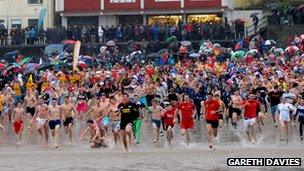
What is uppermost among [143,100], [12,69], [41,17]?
[41,17]

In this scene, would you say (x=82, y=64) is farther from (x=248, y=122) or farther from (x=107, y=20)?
(x=248, y=122)

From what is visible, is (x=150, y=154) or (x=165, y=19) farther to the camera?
(x=165, y=19)

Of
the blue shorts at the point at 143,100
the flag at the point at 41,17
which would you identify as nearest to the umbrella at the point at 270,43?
the blue shorts at the point at 143,100

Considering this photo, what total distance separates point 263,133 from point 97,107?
5.36 meters

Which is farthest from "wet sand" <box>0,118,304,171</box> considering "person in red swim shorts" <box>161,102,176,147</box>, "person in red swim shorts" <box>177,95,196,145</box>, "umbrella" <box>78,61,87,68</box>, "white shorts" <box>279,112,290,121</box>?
"umbrella" <box>78,61,87,68</box>

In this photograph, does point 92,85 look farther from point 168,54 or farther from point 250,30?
point 250,30

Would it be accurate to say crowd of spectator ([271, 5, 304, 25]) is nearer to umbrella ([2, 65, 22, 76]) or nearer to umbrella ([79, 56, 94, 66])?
umbrella ([79, 56, 94, 66])

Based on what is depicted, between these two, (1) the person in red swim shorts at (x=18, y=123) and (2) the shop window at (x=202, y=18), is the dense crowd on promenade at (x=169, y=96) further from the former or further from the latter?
(2) the shop window at (x=202, y=18)

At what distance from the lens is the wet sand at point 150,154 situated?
22.3 m

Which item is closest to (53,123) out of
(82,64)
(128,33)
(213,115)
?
(213,115)
